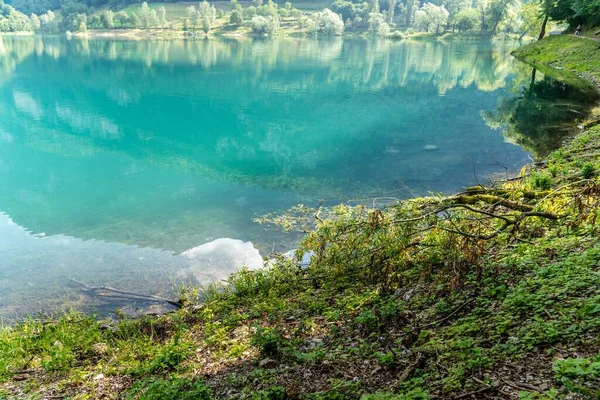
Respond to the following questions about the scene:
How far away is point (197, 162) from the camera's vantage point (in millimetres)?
29156

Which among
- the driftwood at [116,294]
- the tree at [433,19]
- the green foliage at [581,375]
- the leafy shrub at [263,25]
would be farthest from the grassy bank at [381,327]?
the leafy shrub at [263,25]

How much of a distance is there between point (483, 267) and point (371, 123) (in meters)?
30.2

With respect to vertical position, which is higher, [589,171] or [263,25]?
[263,25]

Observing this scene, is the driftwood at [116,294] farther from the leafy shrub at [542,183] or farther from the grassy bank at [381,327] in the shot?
the leafy shrub at [542,183]

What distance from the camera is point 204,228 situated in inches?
739

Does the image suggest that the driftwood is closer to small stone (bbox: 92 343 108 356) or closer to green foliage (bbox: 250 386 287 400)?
small stone (bbox: 92 343 108 356)

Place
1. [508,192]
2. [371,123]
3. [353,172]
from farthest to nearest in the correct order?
[371,123], [353,172], [508,192]

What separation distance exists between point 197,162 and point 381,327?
75.3 ft

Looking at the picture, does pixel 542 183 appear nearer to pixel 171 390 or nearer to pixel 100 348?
pixel 171 390

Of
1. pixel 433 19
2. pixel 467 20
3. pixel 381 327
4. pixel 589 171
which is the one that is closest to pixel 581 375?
pixel 381 327

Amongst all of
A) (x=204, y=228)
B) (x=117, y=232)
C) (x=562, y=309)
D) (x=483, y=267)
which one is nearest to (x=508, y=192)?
(x=483, y=267)

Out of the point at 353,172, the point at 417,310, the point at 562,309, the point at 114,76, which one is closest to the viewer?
the point at 562,309

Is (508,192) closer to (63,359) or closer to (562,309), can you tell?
(562,309)

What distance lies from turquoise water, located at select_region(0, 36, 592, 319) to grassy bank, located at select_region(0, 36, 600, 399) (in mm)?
3690
